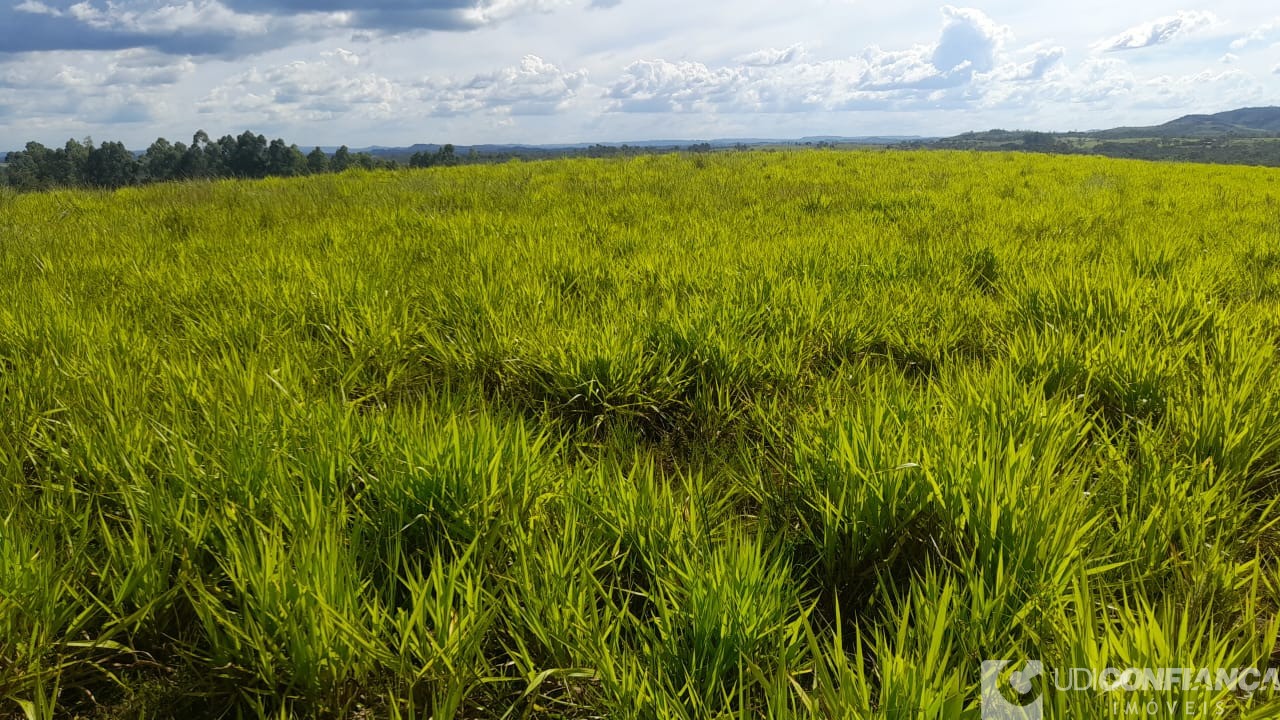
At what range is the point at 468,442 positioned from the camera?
4.95 feet

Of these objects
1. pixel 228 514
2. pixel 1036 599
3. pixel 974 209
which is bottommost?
pixel 1036 599

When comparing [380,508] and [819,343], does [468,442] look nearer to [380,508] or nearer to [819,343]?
[380,508]

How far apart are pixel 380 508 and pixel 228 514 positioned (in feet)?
1.00

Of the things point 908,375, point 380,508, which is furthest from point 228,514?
point 908,375

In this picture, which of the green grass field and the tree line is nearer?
the green grass field

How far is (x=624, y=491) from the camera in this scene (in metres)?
1.43

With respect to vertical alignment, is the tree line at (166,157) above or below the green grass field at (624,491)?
above

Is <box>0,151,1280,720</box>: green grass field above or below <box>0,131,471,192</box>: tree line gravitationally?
below

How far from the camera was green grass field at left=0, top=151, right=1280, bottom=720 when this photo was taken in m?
1.05

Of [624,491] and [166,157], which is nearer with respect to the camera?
[624,491]

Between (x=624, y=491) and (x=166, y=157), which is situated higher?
(x=166, y=157)

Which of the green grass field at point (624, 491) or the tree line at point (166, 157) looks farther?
the tree line at point (166, 157)

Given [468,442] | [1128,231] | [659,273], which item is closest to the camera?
[468,442]

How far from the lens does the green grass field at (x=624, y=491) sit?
3.44 feet
